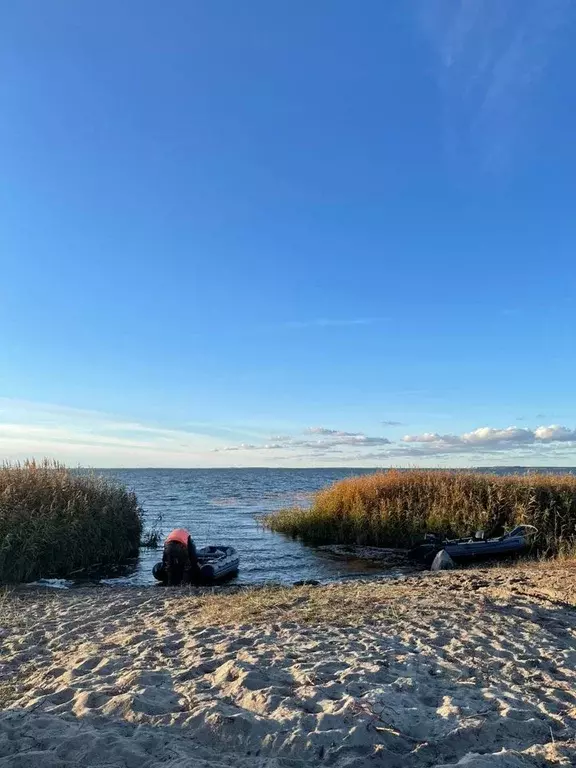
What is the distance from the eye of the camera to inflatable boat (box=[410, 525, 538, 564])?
1595 centimetres

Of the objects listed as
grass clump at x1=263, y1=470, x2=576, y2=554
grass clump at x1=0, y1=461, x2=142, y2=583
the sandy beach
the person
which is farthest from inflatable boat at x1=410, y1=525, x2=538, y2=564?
grass clump at x1=0, y1=461, x2=142, y2=583

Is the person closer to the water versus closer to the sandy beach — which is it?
the water

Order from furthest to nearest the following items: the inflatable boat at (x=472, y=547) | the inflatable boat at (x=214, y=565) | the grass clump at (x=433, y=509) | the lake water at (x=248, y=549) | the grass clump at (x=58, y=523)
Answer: the grass clump at (x=433, y=509), the inflatable boat at (x=472, y=547), the lake water at (x=248, y=549), the inflatable boat at (x=214, y=565), the grass clump at (x=58, y=523)

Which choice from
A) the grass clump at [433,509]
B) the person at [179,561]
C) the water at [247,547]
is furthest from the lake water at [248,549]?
the grass clump at [433,509]

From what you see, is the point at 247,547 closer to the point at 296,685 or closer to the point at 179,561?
the point at 179,561

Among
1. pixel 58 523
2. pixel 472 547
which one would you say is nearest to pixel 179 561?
pixel 58 523

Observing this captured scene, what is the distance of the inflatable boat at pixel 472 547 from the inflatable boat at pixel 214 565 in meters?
5.35

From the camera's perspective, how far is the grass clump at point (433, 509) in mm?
19062

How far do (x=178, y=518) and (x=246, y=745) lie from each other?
25.6 meters

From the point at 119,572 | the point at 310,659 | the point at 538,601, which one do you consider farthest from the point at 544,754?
the point at 119,572

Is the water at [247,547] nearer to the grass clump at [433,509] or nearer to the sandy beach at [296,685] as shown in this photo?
the grass clump at [433,509]

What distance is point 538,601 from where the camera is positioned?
339 inches

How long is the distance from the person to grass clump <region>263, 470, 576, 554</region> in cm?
771

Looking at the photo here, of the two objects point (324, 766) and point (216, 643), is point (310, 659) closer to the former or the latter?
point (216, 643)
